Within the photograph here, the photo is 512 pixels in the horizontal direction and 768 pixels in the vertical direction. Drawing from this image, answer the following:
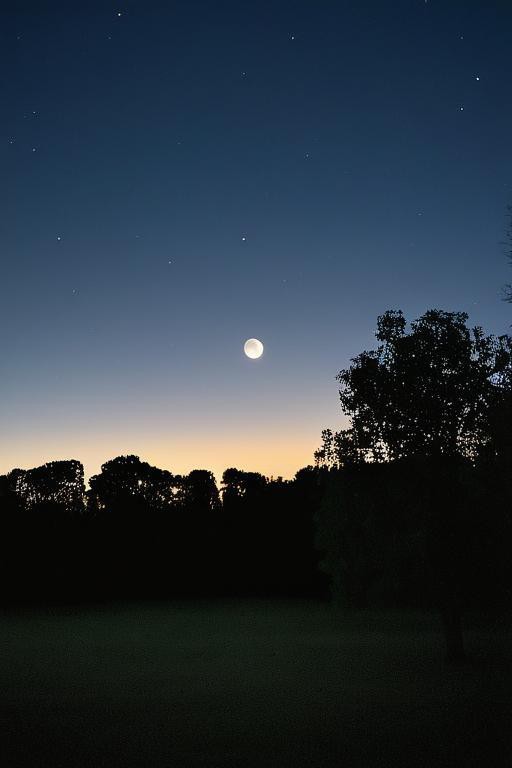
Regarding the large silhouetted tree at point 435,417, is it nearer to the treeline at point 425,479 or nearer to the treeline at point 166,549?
the treeline at point 425,479

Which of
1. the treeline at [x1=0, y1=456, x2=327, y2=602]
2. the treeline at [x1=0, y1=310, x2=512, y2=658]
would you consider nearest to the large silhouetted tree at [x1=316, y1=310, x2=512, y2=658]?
the treeline at [x1=0, y1=310, x2=512, y2=658]

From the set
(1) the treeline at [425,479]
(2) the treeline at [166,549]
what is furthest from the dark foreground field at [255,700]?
(2) the treeline at [166,549]

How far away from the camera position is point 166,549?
60500mm

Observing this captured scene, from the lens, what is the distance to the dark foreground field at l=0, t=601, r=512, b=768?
456 inches

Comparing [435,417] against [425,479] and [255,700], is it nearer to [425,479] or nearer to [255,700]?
[425,479]

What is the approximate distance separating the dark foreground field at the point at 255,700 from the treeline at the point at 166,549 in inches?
901

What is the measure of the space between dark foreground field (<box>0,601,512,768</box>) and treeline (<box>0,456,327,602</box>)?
901 inches

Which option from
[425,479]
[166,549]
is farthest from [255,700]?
[166,549]

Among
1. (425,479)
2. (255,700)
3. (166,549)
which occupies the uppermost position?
(425,479)

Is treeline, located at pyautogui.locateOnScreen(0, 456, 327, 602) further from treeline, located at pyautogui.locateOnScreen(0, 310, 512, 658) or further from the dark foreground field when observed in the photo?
treeline, located at pyautogui.locateOnScreen(0, 310, 512, 658)

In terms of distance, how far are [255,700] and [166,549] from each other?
45.5 m

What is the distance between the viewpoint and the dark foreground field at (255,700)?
11570mm

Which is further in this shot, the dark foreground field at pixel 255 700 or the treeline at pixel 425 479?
the treeline at pixel 425 479

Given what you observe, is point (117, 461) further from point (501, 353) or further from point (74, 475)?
point (501, 353)
